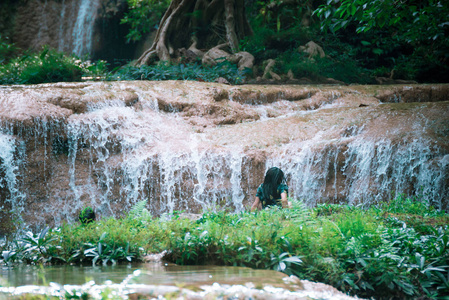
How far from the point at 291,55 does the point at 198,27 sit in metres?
4.16

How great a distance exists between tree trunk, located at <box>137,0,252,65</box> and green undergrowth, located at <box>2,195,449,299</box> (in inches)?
480

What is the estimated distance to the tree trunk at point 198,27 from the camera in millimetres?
16469

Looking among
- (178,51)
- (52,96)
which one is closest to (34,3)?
(178,51)

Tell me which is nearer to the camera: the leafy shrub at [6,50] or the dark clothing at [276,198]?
the dark clothing at [276,198]

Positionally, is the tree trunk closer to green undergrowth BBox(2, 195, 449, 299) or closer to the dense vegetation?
the dense vegetation

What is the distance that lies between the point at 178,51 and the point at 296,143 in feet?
29.3

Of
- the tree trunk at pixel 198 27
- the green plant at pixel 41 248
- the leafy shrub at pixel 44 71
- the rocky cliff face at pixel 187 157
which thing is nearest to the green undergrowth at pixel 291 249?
the green plant at pixel 41 248

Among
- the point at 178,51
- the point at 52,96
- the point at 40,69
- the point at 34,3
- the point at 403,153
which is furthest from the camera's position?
the point at 34,3

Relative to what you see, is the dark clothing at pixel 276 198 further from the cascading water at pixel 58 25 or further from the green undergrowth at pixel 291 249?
the cascading water at pixel 58 25

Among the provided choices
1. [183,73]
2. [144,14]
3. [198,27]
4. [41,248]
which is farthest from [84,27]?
[41,248]

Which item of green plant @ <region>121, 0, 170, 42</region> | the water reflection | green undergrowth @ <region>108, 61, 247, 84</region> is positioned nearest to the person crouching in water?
the water reflection

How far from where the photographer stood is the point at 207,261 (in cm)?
426

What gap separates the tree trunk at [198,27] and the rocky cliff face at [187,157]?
713cm

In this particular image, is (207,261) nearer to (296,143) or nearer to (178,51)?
(296,143)
